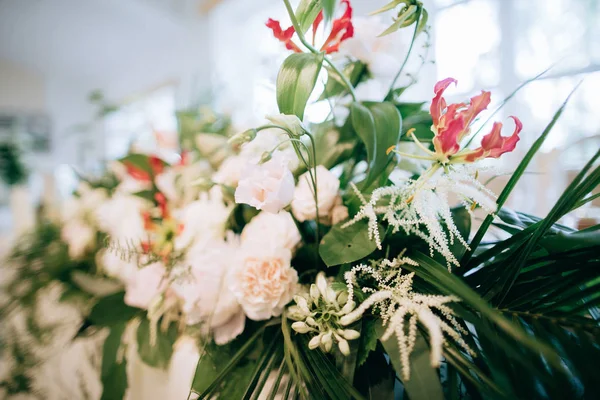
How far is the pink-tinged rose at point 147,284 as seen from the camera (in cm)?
46

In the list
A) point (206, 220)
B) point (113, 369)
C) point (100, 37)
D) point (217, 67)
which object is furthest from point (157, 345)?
point (100, 37)

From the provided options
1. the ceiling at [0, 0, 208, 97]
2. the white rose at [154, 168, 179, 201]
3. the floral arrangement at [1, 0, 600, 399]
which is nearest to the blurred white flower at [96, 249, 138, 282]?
the floral arrangement at [1, 0, 600, 399]

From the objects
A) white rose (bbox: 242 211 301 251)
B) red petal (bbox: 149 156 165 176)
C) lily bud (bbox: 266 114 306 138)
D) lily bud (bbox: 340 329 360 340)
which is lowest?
lily bud (bbox: 340 329 360 340)

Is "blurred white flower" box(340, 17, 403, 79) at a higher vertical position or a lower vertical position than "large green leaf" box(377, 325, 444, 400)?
higher

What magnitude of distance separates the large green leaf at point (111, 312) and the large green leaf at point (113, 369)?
1cm

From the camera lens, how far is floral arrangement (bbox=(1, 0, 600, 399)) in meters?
0.25

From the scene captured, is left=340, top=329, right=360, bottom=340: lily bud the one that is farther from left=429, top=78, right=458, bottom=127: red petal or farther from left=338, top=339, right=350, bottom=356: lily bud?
left=429, top=78, right=458, bottom=127: red petal

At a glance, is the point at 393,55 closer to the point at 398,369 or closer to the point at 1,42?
the point at 398,369

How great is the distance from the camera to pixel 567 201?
26cm

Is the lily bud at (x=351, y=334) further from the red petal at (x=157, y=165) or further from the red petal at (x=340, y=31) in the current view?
the red petal at (x=157, y=165)

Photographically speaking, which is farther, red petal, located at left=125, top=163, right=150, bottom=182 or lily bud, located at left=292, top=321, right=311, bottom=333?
red petal, located at left=125, top=163, right=150, bottom=182

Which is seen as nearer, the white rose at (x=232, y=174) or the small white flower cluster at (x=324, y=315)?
the small white flower cluster at (x=324, y=315)

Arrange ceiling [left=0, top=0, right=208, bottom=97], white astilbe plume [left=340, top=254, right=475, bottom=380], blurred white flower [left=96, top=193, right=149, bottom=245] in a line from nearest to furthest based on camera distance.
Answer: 1. white astilbe plume [left=340, top=254, right=475, bottom=380]
2. blurred white flower [left=96, top=193, right=149, bottom=245]
3. ceiling [left=0, top=0, right=208, bottom=97]

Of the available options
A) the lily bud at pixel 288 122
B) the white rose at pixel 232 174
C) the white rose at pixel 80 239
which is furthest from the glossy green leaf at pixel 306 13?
the white rose at pixel 80 239
